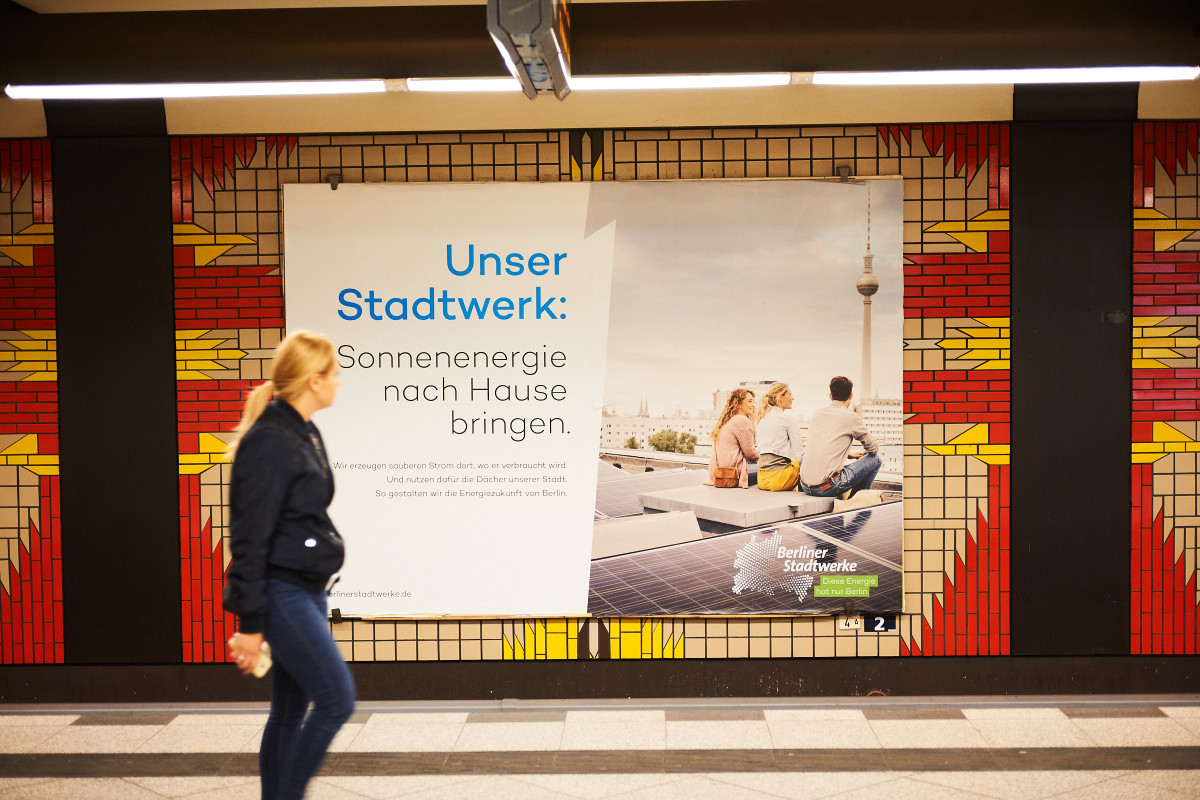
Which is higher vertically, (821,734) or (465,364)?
(465,364)

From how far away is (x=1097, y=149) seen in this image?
3484 millimetres

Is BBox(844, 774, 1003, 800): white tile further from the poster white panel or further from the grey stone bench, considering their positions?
the poster white panel

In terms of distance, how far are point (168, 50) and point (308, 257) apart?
3.09ft

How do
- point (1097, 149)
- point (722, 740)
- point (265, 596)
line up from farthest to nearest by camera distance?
point (1097, 149), point (722, 740), point (265, 596)

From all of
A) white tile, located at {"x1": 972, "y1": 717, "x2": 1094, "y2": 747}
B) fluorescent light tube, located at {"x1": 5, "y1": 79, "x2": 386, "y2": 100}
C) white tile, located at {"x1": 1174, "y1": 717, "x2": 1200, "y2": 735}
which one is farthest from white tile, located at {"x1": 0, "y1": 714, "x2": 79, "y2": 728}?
white tile, located at {"x1": 1174, "y1": 717, "x2": 1200, "y2": 735}

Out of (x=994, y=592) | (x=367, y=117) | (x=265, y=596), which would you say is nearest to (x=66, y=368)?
(x=367, y=117)

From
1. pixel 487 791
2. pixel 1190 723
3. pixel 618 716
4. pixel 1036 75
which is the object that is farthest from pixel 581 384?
pixel 1190 723

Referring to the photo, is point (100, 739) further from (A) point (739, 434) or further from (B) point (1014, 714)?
(B) point (1014, 714)

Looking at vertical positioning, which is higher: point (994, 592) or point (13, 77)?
point (13, 77)

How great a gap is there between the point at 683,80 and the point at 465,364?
1519mm

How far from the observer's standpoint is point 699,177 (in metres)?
3.54

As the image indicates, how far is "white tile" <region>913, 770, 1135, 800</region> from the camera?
105 inches

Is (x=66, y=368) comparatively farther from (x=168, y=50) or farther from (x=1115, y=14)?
(x=1115, y=14)

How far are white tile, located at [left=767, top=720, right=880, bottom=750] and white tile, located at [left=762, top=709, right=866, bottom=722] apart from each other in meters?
0.03
